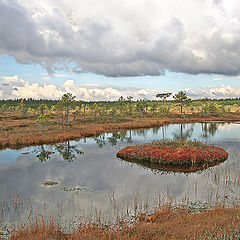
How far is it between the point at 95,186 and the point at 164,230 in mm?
10419

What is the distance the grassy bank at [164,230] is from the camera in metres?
9.70

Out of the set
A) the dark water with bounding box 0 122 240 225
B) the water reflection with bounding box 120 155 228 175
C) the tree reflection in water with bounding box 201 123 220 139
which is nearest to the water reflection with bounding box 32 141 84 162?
the dark water with bounding box 0 122 240 225

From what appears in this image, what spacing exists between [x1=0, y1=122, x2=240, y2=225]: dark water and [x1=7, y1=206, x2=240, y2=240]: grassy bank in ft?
7.06

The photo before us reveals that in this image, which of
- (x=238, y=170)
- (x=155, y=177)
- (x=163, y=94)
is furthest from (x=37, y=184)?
(x=163, y=94)

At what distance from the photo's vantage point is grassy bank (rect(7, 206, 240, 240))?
9.70 meters

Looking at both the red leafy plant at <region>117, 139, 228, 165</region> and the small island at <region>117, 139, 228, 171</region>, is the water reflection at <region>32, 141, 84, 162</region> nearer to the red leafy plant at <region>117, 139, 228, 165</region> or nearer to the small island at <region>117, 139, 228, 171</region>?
the red leafy plant at <region>117, 139, 228, 165</region>

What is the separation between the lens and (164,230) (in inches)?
410

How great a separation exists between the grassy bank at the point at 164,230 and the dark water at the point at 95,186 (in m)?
2.15

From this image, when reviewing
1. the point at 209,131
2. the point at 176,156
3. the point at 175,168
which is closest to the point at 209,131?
the point at 209,131

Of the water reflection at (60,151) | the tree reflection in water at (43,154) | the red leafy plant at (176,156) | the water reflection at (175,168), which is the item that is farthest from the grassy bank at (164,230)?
the tree reflection in water at (43,154)

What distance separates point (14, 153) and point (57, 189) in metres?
19.3

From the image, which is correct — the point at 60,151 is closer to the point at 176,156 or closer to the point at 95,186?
the point at 95,186

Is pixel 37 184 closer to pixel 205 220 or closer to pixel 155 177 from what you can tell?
pixel 155 177

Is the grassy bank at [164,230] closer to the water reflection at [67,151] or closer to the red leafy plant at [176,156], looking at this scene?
the red leafy plant at [176,156]
